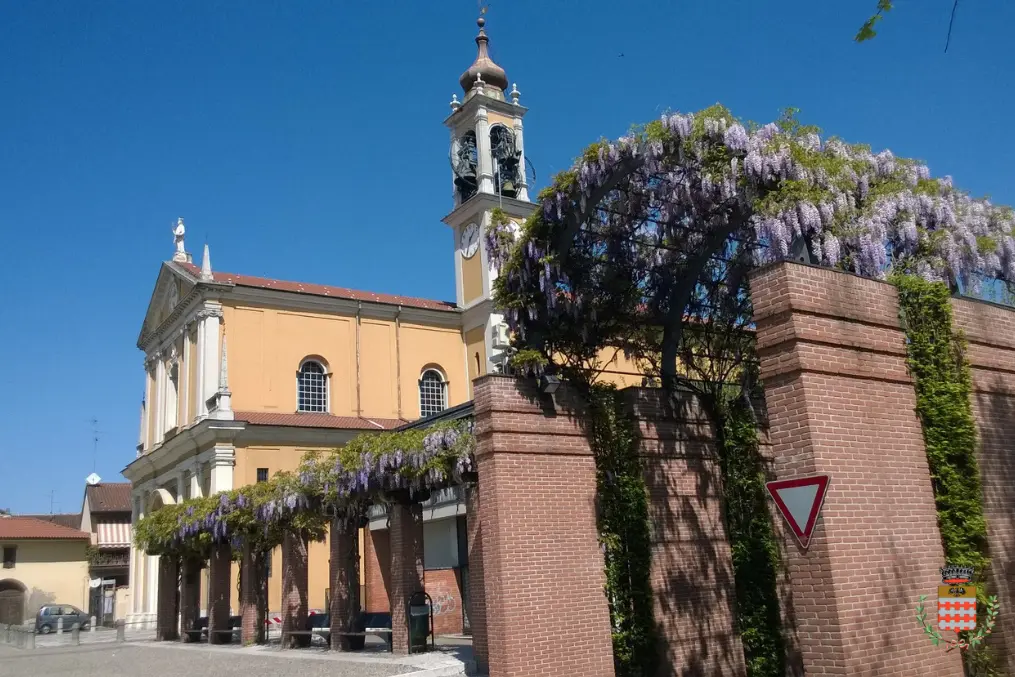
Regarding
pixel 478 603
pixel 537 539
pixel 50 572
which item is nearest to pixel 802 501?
pixel 537 539

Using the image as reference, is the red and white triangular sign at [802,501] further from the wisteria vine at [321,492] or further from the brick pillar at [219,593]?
the brick pillar at [219,593]

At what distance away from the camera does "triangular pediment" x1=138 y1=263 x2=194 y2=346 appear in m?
43.3

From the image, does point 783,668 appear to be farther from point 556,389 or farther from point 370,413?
point 370,413

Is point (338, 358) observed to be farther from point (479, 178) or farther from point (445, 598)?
point (445, 598)

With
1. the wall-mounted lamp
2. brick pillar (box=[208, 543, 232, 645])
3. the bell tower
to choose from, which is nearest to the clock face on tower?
the bell tower

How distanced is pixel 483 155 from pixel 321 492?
24365 millimetres

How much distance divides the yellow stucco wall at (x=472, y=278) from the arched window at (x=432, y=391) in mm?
3912

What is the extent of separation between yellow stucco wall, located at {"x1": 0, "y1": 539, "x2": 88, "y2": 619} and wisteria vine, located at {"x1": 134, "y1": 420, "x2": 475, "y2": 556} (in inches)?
1414

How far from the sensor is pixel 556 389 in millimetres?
13969

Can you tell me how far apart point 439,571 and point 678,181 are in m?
17.5

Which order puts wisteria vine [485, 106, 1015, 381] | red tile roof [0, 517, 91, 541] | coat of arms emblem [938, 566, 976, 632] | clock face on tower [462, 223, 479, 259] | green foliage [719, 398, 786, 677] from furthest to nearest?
red tile roof [0, 517, 91, 541] → clock face on tower [462, 223, 479, 259] → green foliage [719, 398, 786, 677] → wisteria vine [485, 106, 1015, 381] → coat of arms emblem [938, 566, 976, 632]

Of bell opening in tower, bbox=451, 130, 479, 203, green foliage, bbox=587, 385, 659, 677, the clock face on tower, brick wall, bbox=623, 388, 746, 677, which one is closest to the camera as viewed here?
green foliage, bbox=587, 385, 659, 677

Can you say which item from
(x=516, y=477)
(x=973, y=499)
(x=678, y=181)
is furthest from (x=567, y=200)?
(x=973, y=499)

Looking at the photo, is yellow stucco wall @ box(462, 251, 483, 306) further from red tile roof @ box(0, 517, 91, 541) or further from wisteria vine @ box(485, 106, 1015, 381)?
red tile roof @ box(0, 517, 91, 541)
